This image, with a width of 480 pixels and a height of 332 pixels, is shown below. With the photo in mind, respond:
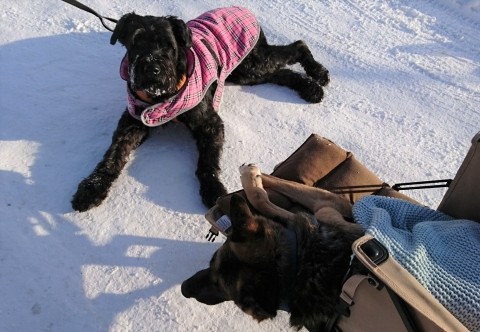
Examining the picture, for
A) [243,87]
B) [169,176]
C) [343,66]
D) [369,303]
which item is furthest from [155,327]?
[343,66]

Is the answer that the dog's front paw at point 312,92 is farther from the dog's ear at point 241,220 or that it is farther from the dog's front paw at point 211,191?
the dog's ear at point 241,220

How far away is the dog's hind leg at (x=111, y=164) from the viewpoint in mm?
3078

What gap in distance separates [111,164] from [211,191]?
800 mm

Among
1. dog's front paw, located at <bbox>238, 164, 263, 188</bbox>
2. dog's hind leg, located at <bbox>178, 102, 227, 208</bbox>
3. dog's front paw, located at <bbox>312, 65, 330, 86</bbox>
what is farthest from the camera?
dog's front paw, located at <bbox>312, 65, 330, 86</bbox>

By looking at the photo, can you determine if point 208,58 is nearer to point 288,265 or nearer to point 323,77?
point 323,77

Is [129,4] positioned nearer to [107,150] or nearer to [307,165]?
[107,150]

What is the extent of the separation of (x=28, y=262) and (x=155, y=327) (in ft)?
3.13

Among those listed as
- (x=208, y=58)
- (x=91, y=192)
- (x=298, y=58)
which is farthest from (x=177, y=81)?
(x=298, y=58)

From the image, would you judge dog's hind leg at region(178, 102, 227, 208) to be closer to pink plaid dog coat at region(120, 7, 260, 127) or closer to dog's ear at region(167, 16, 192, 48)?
pink plaid dog coat at region(120, 7, 260, 127)

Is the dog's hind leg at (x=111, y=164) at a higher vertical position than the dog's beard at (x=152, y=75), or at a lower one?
lower

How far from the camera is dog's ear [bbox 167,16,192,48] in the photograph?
327cm

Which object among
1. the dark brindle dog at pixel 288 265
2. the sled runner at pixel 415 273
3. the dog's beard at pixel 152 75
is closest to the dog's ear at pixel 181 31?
the dog's beard at pixel 152 75

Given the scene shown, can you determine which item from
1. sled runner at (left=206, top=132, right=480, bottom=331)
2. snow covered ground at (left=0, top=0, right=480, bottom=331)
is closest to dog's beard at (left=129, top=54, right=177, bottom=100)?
snow covered ground at (left=0, top=0, right=480, bottom=331)

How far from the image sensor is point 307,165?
8.55ft
